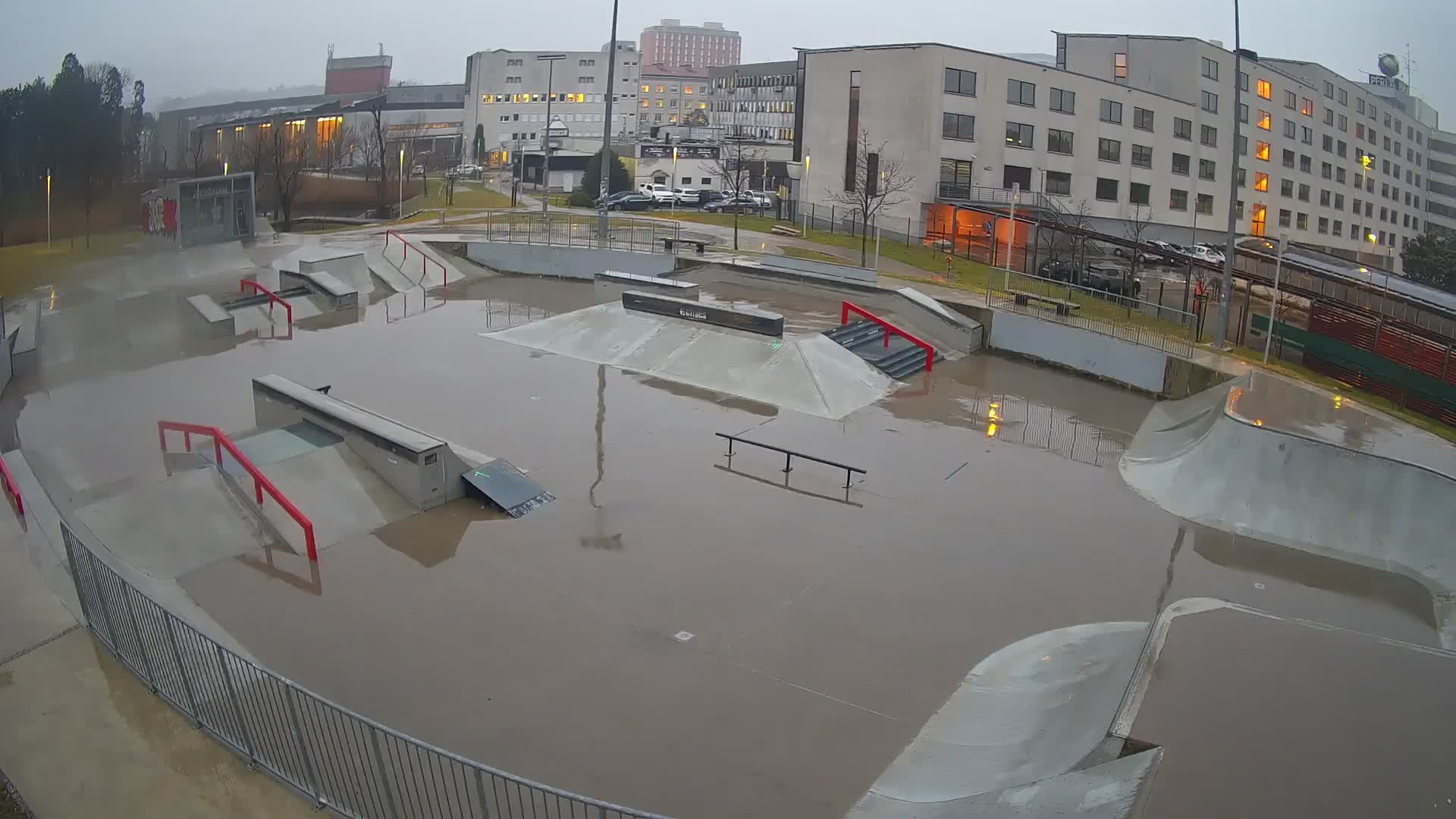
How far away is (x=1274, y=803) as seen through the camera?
7.07 metres

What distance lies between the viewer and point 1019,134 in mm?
49562

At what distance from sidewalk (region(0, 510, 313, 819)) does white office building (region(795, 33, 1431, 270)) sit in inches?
1552

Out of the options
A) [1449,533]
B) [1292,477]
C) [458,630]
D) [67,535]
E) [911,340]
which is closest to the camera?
[67,535]

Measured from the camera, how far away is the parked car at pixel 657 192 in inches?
A: 2432

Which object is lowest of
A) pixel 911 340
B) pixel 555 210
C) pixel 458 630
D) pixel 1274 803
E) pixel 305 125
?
pixel 458 630

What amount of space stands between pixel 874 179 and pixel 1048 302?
1899cm

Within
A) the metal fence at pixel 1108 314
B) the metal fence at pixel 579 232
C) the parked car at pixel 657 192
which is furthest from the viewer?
the parked car at pixel 657 192

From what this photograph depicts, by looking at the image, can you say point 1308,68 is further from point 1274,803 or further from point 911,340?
point 1274,803

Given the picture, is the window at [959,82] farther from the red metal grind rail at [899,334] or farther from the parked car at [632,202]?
the red metal grind rail at [899,334]

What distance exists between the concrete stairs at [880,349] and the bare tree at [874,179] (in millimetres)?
18925

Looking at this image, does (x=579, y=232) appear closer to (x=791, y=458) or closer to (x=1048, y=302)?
(x=1048, y=302)

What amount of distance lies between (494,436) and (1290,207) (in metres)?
67.6

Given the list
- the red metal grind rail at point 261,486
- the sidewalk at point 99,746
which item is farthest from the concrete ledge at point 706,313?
the sidewalk at point 99,746

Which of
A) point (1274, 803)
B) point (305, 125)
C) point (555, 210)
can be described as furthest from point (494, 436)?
point (305, 125)
